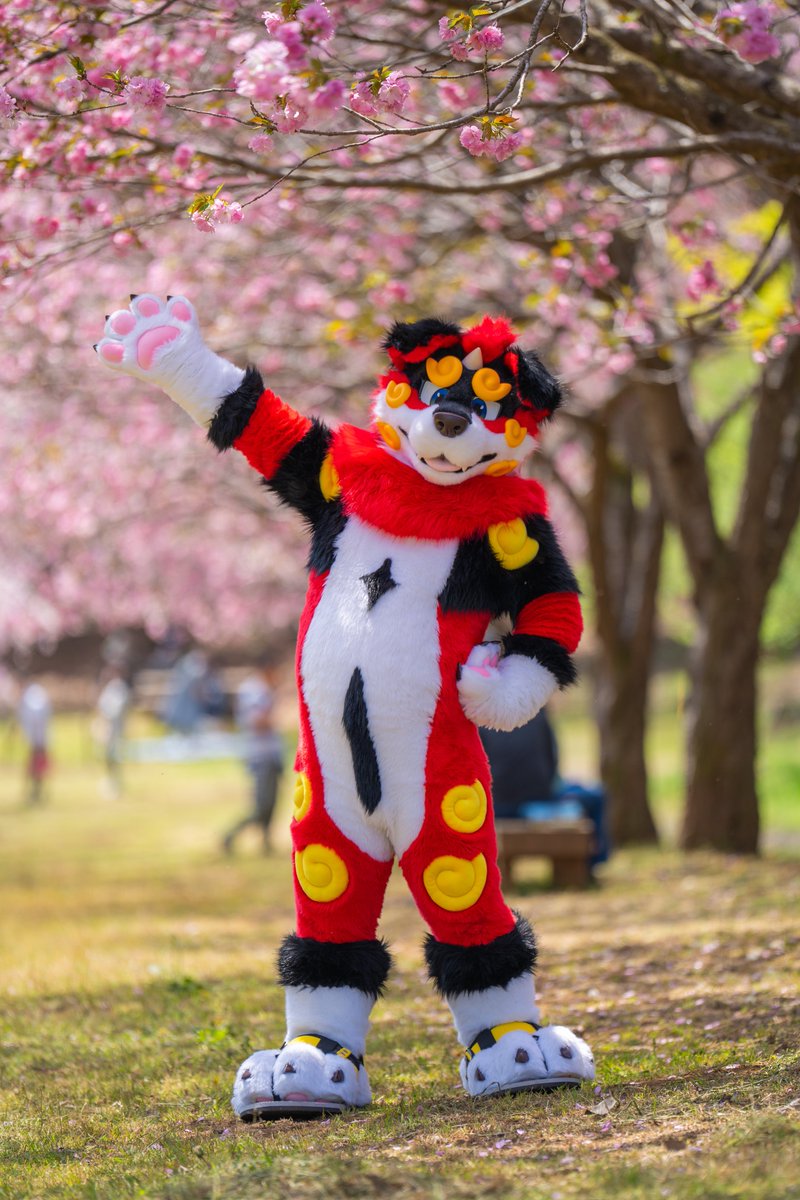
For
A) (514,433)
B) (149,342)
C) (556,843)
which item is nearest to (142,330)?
(149,342)

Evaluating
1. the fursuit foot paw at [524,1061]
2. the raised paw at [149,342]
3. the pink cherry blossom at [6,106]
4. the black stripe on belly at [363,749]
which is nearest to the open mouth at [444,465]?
the black stripe on belly at [363,749]

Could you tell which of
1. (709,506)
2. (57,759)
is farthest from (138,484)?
(57,759)

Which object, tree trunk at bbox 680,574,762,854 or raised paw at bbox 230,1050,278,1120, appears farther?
tree trunk at bbox 680,574,762,854

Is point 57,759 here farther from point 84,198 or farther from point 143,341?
point 143,341

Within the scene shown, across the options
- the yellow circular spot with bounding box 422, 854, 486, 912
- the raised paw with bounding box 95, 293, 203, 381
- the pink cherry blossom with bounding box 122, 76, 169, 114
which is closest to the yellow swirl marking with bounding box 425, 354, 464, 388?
the raised paw with bounding box 95, 293, 203, 381

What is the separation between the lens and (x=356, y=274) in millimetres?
9523

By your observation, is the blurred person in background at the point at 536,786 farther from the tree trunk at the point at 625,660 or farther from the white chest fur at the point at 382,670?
the white chest fur at the point at 382,670

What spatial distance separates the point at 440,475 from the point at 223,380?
708 millimetres

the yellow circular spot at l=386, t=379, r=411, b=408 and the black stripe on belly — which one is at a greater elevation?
the yellow circular spot at l=386, t=379, r=411, b=408

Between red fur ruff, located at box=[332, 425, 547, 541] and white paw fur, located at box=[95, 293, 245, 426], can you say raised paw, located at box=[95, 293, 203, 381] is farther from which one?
red fur ruff, located at box=[332, 425, 547, 541]

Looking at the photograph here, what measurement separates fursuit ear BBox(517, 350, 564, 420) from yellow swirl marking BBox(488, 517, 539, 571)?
0.38 m

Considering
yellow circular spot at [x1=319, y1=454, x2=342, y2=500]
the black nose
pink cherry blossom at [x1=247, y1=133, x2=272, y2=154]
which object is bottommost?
yellow circular spot at [x1=319, y1=454, x2=342, y2=500]

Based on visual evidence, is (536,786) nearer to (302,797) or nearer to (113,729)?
(302,797)

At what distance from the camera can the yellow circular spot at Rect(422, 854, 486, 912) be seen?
12.8 ft
